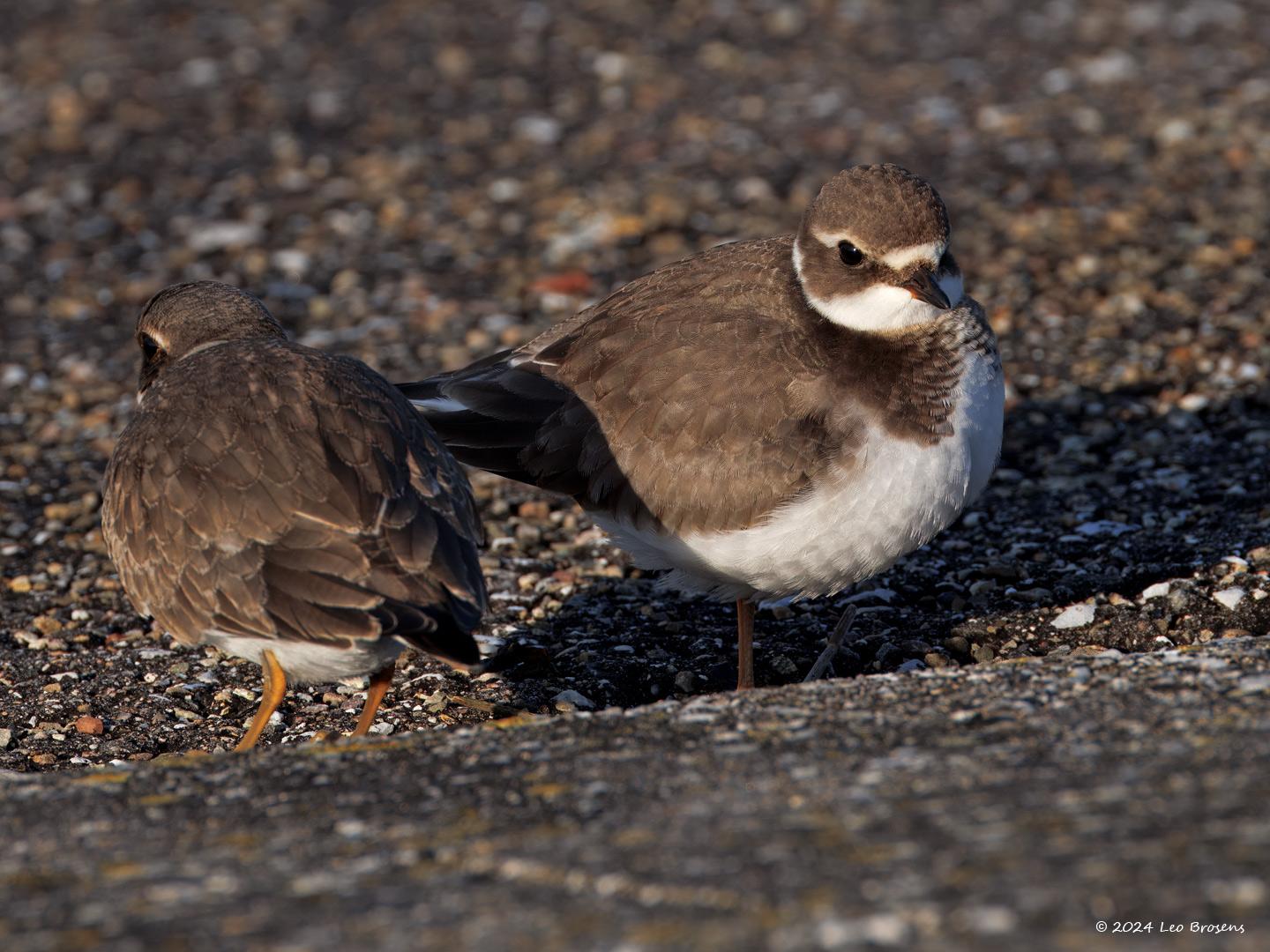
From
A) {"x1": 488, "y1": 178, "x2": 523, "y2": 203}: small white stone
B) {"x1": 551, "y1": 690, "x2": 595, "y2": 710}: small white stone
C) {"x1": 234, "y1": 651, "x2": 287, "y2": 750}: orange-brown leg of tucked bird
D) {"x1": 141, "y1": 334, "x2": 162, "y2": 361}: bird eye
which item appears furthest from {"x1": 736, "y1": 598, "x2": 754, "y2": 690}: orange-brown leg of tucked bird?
{"x1": 488, "y1": 178, "x2": 523, "y2": 203}: small white stone

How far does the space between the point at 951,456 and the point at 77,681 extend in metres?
3.04

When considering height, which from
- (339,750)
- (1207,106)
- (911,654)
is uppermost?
(1207,106)

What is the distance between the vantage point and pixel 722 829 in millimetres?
3143

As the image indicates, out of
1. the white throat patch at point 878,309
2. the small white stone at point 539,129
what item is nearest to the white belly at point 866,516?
the white throat patch at point 878,309

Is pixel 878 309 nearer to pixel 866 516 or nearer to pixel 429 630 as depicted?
pixel 866 516

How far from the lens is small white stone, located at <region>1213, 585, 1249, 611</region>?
5.25m

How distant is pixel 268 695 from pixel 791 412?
1.82 m

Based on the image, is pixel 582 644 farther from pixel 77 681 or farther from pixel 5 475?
pixel 5 475

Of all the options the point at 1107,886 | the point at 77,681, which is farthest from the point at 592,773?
the point at 77,681

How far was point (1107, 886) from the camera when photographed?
2740 millimetres

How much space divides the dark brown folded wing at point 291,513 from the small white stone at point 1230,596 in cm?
255

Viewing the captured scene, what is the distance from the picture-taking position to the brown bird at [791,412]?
189 inches

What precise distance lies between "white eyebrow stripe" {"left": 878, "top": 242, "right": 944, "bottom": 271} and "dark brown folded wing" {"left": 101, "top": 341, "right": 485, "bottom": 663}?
1533 mm

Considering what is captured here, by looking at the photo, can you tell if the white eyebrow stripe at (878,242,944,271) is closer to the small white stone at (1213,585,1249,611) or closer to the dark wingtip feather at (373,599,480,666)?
the small white stone at (1213,585,1249,611)
